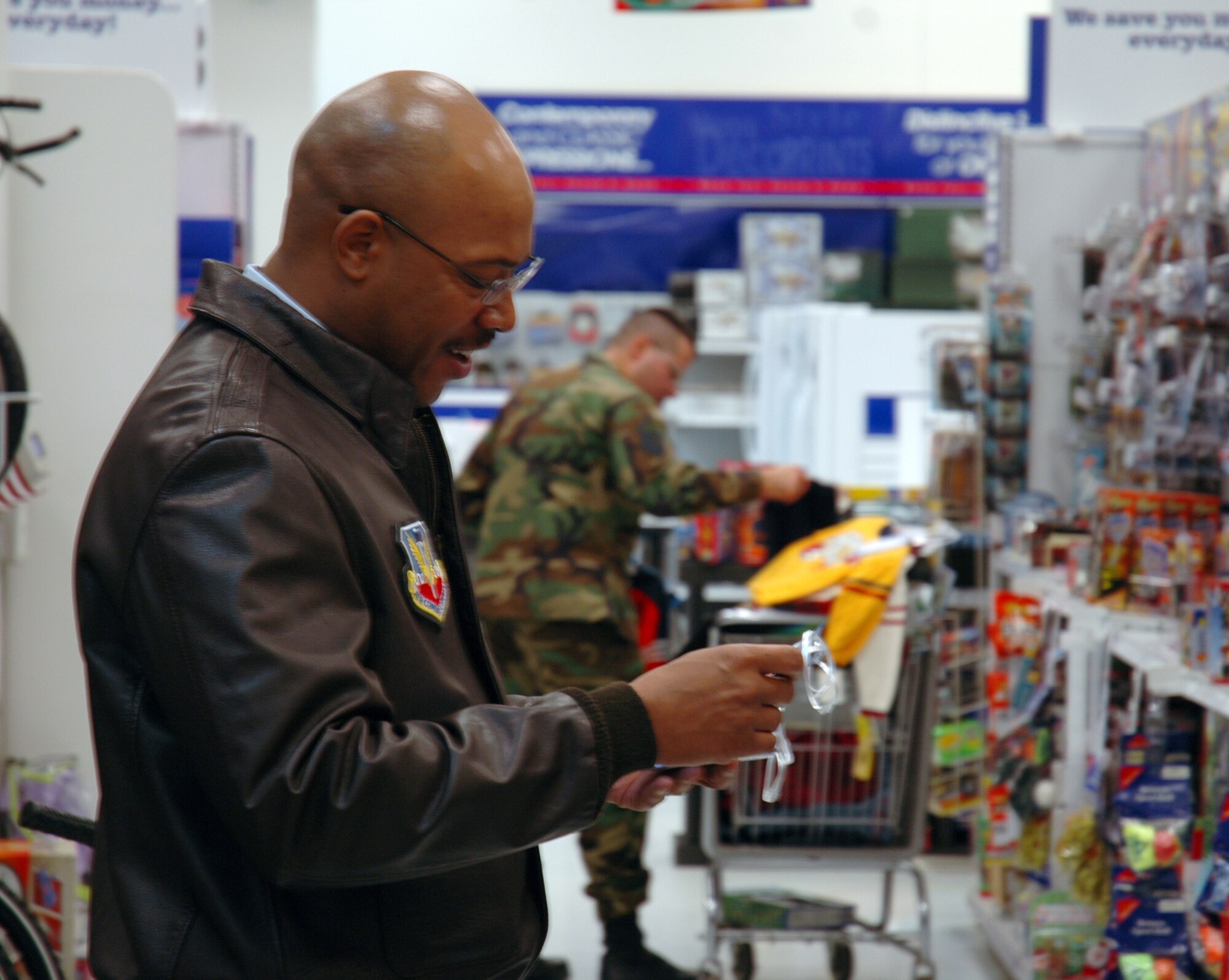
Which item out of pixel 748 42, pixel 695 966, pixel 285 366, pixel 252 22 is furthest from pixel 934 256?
pixel 285 366

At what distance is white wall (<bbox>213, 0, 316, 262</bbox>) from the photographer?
27.2 feet

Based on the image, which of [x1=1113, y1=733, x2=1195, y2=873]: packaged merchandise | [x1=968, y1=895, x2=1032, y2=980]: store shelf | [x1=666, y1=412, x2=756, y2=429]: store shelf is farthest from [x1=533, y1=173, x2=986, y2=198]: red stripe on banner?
[x1=1113, y1=733, x2=1195, y2=873]: packaged merchandise

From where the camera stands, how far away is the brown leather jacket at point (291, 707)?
110 cm

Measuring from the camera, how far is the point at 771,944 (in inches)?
177

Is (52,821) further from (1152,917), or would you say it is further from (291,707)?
(1152,917)

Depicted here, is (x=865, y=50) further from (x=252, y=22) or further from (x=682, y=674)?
(x=682, y=674)

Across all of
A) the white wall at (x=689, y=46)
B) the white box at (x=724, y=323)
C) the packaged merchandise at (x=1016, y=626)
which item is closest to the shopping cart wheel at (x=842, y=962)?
the packaged merchandise at (x=1016, y=626)

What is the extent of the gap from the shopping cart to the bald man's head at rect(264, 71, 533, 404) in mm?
2336

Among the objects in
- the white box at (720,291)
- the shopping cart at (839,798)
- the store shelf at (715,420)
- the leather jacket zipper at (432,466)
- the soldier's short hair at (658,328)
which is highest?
the white box at (720,291)

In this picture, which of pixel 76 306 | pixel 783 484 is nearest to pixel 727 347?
pixel 783 484

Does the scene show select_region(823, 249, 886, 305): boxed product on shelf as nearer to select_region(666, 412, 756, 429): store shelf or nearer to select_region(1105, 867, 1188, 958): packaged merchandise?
select_region(666, 412, 756, 429): store shelf

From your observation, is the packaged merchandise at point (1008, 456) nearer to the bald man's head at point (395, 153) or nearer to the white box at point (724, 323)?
the bald man's head at point (395, 153)

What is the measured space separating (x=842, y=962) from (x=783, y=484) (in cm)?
135

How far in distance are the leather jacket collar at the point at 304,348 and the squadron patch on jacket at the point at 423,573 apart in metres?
0.12
